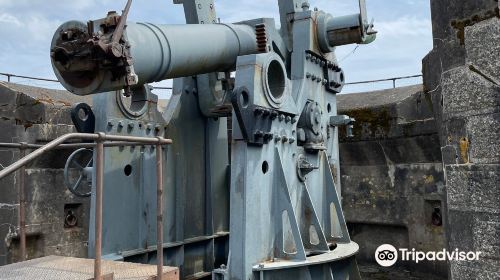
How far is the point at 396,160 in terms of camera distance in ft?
28.4

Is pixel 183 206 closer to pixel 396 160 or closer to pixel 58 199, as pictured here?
pixel 58 199

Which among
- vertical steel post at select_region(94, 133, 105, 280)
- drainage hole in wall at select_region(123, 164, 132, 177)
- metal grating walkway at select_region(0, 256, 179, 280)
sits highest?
drainage hole in wall at select_region(123, 164, 132, 177)

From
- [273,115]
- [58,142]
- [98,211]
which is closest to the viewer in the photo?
[58,142]

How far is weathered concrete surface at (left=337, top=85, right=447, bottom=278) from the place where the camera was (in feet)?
26.7

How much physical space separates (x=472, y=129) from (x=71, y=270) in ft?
7.43

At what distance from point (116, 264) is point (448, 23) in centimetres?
236

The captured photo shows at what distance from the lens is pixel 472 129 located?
2.70 m

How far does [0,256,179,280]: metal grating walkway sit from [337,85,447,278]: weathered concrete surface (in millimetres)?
5819

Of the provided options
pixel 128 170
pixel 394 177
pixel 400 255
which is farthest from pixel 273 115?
pixel 400 255

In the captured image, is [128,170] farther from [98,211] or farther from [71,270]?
[98,211]

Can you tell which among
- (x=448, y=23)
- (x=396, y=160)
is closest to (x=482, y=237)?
(x=448, y=23)

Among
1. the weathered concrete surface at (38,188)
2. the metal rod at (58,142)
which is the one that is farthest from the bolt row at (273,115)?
the weathered concrete surface at (38,188)

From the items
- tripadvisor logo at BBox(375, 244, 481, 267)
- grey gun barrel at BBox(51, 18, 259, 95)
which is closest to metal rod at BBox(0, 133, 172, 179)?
grey gun barrel at BBox(51, 18, 259, 95)

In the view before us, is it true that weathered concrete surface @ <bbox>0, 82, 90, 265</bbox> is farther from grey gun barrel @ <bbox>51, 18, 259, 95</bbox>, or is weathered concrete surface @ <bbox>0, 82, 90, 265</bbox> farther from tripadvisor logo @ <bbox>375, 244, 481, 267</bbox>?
tripadvisor logo @ <bbox>375, 244, 481, 267</bbox>
